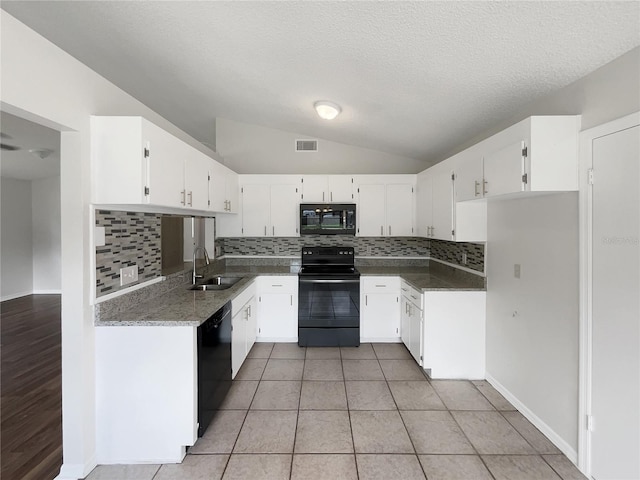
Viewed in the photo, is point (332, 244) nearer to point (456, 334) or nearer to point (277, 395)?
point (456, 334)

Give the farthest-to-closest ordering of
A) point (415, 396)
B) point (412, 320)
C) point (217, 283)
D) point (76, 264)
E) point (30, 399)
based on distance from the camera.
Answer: point (217, 283)
point (412, 320)
point (415, 396)
point (30, 399)
point (76, 264)

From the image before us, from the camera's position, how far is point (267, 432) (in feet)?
6.95

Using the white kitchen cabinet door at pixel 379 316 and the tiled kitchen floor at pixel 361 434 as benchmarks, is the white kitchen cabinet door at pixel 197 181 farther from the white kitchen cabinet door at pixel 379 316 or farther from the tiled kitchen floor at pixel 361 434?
the white kitchen cabinet door at pixel 379 316

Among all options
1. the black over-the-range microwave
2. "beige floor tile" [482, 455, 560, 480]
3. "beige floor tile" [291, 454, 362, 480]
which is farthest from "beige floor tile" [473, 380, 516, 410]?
the black over-the-range microwave

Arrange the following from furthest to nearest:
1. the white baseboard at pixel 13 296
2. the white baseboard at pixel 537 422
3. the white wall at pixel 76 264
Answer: the white baseboard at pixel 13 296 < the white baseboard at pixel 537 422 < the white wall at pixel 76 264

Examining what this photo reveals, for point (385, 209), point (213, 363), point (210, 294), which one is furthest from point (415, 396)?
point (385, 209)

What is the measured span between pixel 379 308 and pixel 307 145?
8.03 feet

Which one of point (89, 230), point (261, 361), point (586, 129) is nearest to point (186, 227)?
point (89, 230)

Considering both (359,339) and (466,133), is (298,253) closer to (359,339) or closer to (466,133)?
(359,339)

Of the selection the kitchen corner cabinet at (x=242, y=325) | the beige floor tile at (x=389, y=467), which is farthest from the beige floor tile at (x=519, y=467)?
the kitchen corner cabinet at (x=242, y=325)

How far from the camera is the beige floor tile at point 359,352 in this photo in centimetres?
334

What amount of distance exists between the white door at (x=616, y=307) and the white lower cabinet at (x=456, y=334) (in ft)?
3.69

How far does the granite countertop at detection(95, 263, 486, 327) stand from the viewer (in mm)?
1856

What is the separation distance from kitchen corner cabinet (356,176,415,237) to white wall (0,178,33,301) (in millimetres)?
6927
